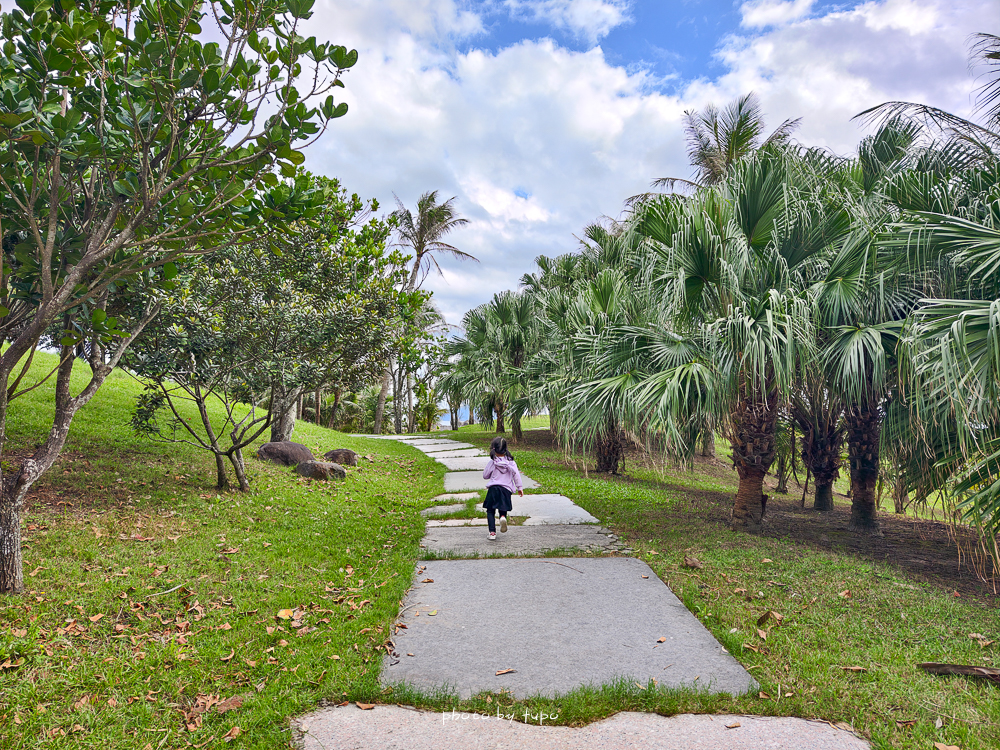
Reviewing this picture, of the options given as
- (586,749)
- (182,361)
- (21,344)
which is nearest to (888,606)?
(586,749)

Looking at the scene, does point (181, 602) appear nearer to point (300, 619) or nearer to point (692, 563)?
point (300, 619)

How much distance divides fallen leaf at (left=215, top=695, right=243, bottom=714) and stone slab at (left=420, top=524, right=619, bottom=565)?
2.72m

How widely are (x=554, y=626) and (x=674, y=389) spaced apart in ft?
9.29

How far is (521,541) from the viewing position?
5.87 metres

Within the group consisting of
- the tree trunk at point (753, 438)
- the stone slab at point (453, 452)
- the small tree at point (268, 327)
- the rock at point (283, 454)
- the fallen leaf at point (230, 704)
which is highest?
the small tree at point (268, 327)

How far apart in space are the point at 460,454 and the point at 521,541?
→ 8.95 meters

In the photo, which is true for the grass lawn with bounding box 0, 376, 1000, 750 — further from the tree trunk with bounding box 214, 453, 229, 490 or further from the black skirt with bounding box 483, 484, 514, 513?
the black skirt with bounding box 483, 484, 514, 513

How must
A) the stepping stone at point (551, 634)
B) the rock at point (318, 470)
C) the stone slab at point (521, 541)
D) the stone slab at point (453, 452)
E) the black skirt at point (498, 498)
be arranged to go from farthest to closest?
the stone slab at point (453, 452), the rock at point (318, 470), the black skirt at point (498, 498), the stone slab at point (521, 541), the stepping stone at point (551, 634)

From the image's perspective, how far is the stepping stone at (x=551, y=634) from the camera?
3.02 m

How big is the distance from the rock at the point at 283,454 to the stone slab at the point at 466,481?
256 cm

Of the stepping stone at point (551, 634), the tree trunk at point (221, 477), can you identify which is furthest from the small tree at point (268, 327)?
the stepping stone at point (551, 634)

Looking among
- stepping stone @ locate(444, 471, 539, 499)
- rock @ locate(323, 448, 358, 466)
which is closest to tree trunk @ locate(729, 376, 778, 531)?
stepping stone @ locate(444, 471, 539, 499)

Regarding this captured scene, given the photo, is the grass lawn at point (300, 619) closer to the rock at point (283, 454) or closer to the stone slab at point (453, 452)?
the rock at point (283, 454)

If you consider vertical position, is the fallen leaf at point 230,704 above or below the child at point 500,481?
below
